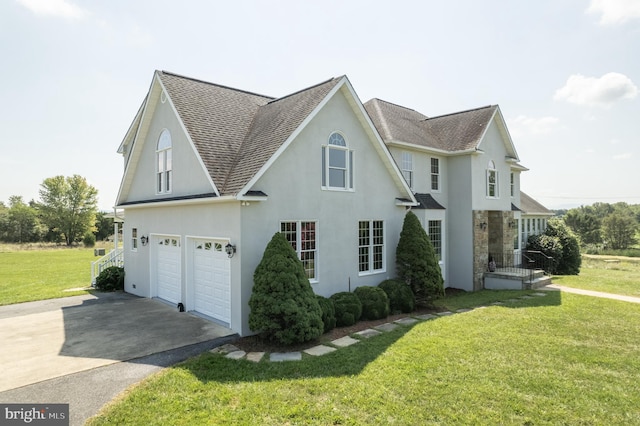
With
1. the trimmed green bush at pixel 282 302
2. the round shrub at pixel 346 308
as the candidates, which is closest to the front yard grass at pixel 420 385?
the trimmed green bush at pixel 282 302

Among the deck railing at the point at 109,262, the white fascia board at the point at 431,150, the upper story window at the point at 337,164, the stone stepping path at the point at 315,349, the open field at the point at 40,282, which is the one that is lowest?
the open field at the point at 40,282

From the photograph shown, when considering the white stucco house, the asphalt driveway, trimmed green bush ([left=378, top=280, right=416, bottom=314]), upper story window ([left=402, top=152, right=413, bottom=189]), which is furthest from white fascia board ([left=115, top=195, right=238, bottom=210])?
upper story window ([left=402, top=152, right=413, bottom=189])

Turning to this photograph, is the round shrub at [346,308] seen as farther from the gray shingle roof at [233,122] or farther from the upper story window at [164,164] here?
the upper story window at [164,164]

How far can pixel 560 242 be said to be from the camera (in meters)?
24.4

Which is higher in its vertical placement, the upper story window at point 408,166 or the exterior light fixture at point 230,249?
the upper story window at point 408,166

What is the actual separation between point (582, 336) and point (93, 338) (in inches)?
537

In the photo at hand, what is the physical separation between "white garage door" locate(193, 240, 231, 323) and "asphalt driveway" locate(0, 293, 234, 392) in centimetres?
46

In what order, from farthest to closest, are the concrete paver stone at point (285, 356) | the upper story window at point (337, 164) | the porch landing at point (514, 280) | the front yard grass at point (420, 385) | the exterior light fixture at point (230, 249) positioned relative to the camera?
the porch landing at point (514, 280) < the upper story window at point (337, 164) < the exterior light fixture at point (230, 249) < the concrete paver stone at point (285, 356) < the front yard grass at point (420, 385)

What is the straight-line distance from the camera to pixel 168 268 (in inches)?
558

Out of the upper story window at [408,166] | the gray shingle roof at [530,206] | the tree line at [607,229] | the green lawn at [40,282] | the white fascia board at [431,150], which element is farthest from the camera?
the tree line at [607,229]

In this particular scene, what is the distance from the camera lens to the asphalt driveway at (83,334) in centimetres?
788

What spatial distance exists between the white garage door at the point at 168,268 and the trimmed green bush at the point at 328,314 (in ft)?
19.8

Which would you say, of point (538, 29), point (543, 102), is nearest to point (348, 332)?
point (538, 29)

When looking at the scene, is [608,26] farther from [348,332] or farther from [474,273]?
[348,332]
